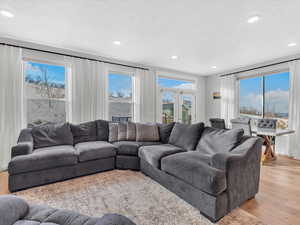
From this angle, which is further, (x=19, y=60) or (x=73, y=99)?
(x=73, y=99)

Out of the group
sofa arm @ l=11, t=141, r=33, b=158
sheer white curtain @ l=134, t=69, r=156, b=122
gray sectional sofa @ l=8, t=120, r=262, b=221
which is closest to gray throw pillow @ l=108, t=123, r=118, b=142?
gray sectional sofa @ l=8, t=120, r=262, b=221

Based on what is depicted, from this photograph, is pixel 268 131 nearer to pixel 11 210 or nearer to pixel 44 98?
pixel 11 210

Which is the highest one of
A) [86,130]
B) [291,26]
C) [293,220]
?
[291,26]

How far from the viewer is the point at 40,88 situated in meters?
3.55

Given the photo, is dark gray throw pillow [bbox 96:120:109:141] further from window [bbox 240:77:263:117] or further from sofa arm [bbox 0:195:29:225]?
window [bbox 240:77:263:117]

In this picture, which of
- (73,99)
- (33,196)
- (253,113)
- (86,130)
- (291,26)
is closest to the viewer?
(33,196)

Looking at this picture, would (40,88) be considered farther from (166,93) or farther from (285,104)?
(285,104)

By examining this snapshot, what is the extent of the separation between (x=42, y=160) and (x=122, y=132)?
1.52 m

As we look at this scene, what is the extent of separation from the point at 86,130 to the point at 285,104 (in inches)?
205

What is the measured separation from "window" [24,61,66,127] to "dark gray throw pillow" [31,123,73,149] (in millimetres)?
669

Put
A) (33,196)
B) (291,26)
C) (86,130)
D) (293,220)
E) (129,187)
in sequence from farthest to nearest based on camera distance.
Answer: (86,130), (291,26), (129,187), (33,196), (293,220)

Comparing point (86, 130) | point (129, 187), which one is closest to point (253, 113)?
point (129, 187)

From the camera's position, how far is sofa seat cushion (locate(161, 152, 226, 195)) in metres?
1.55

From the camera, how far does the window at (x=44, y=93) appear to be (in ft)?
11.2
